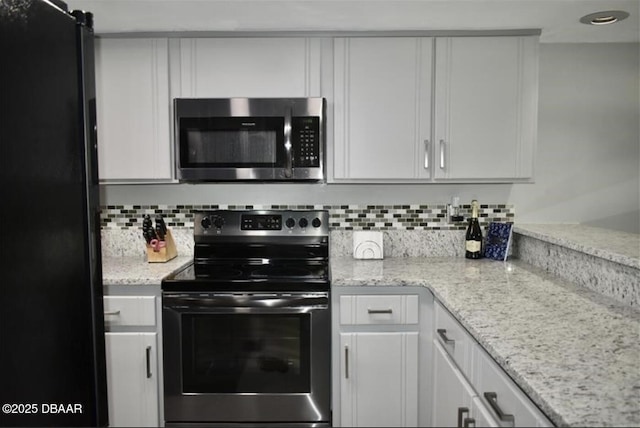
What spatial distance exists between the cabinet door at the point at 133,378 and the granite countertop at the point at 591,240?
5.82 ft

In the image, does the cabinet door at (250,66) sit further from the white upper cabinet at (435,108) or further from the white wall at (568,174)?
the white wall at (568,174)

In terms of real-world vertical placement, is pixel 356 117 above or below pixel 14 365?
above

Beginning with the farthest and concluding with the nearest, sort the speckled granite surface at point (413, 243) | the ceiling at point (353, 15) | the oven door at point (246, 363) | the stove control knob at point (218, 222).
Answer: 1. the speckled granite surface at point (413, 243)
2. the stove control knob at point (218, 222)
3. the oven door at point (246, 363)
4. the ceiling at point (353, 15)

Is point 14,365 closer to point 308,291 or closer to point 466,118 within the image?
point 308,291

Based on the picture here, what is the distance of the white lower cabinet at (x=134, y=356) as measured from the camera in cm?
206

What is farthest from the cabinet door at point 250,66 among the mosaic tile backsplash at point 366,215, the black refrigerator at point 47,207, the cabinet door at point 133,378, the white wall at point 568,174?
the black refrigerator at point 47,207

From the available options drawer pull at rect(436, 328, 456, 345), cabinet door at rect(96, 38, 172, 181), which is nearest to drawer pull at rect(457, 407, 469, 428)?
drawer pull at rect(436, 328, 456, 345)

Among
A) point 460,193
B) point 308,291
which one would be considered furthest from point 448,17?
point 308,291

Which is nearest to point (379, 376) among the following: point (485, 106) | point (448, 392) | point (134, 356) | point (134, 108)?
point (448, 392)

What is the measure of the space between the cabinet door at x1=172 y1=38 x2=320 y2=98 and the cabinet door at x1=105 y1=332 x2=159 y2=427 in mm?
1175

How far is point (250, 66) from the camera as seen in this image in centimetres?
230

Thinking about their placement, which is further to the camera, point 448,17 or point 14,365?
point 448,17

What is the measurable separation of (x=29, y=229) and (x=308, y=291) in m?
1.66

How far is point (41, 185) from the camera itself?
0.44 meters
